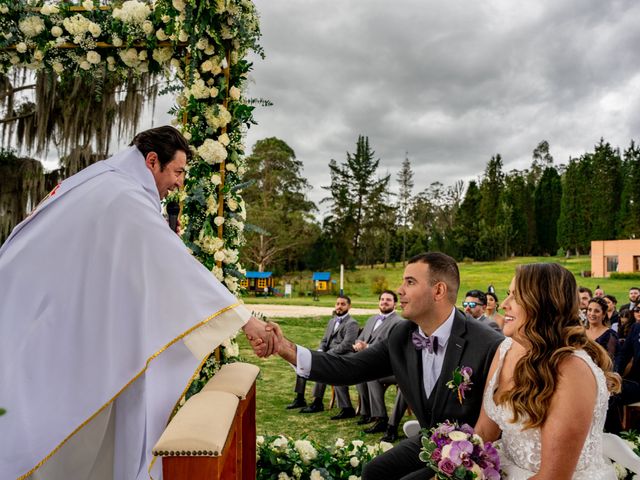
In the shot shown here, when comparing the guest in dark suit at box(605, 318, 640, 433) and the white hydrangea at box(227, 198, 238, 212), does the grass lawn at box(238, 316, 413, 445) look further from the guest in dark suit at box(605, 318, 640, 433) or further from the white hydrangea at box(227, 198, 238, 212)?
the guest in dark suit at box(605, 318, 640, 433)

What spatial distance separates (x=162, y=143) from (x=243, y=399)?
1.60 meters

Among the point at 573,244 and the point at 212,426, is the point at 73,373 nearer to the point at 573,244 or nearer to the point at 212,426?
the point at 212,426

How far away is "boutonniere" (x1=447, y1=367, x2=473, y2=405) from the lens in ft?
9.37

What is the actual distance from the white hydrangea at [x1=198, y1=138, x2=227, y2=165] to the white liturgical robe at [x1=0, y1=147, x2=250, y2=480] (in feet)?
7.62

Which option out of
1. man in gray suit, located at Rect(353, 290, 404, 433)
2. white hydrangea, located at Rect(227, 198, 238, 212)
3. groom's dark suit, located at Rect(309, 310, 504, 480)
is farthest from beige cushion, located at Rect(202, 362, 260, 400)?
man in gray suit, located at Rect(353, 290, 404, 433)

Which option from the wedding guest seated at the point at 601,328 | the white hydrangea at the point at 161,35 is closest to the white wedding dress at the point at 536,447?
the white hydrangea at the point at 161,35

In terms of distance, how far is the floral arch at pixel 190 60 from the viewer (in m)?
4.93

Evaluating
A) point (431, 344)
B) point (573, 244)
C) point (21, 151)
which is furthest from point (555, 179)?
point (431, 344)

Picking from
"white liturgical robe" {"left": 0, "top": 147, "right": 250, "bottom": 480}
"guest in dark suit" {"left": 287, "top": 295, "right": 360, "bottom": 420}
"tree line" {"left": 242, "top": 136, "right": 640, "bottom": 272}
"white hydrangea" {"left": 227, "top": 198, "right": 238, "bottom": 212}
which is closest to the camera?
"white liturgical robe" {"left": 0, "top": 147, "right": 250, "bottom": 480}

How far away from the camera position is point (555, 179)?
66.6m

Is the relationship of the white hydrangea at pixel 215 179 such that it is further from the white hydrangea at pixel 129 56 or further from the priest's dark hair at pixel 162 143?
the priest's dark hair at pixel 162 143

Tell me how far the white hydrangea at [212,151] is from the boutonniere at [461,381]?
310cm

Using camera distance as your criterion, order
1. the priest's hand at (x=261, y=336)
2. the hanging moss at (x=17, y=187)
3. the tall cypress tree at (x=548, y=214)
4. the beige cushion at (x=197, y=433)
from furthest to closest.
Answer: the tall cypress tree at (x=548, y=214), the hanging moss at (x=17, y=187), the priest's hand at (x=261, y=336), the beige cushion at (x=197, y=433)

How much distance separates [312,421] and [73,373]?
6.18 metres
